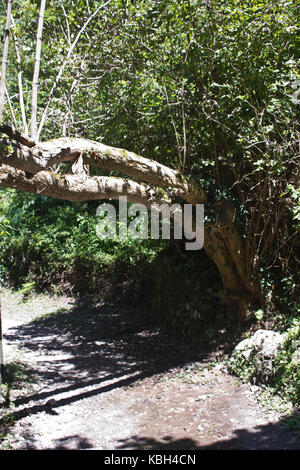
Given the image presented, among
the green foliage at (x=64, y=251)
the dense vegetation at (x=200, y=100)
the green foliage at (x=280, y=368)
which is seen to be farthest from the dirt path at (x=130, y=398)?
the green foliage at (x=64, y=251)

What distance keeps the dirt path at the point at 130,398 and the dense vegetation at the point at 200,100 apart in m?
1.05

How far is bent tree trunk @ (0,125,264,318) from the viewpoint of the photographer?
371 centimetres

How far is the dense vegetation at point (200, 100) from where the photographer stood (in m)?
5.36

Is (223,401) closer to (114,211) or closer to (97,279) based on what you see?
(97,279)

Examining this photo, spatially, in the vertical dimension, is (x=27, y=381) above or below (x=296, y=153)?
below

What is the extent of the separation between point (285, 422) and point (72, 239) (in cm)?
843

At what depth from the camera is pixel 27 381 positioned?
18.2 feet

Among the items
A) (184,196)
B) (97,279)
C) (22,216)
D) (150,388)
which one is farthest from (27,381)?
(22,216)

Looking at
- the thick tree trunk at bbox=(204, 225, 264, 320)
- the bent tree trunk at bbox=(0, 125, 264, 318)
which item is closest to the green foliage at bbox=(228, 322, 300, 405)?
the thick tree trunk at bbox=(204, 225, 264, 320)

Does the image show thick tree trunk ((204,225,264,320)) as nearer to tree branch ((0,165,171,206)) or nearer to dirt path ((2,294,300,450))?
dirt path ((2,294,300,450))

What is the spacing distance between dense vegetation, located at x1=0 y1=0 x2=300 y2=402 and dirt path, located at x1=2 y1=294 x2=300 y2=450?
105 centimetres

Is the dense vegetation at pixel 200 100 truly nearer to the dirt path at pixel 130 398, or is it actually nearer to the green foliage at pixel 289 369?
the green foliage at pixel 289 369

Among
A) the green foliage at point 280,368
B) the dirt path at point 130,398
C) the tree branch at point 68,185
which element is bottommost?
the dirt path at point 130,398

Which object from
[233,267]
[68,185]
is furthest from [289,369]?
[68,185]
